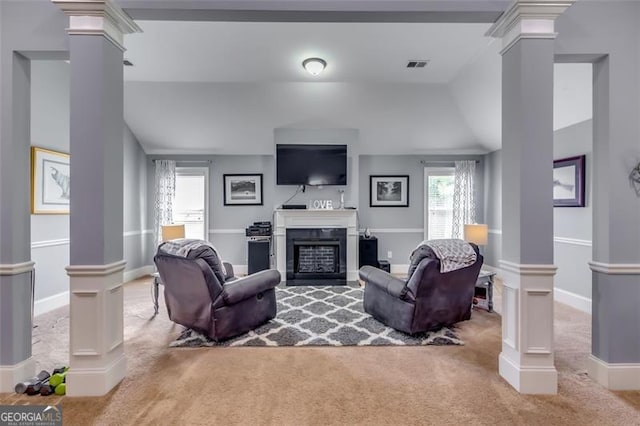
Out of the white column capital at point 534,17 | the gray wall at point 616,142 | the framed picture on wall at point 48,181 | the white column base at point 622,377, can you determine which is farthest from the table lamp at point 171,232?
the white column base at point 622,377

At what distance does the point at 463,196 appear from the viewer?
6203mm

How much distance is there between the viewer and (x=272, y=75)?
177 inches

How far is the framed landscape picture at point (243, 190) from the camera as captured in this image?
6270 millimetres

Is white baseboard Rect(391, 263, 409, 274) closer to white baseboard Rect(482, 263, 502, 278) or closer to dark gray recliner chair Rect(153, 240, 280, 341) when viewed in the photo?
white baseboard Rect(482, 263, 502, 278)

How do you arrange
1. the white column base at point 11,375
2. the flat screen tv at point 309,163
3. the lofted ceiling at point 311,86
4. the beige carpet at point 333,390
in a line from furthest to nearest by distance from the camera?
the flat screen tv at point 309,163 < the lofted ceiling at point 311,86 < the white column base at point 11,375 < the beige carpet at point 333,390

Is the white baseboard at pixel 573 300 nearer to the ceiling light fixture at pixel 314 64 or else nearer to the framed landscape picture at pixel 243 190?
the ceiling light fixture at pixel 314 64

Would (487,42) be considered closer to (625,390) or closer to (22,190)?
(625,390)

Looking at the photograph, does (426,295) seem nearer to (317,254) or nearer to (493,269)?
(317,254)

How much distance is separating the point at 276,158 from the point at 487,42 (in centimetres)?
365

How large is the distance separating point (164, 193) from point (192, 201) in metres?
0.54

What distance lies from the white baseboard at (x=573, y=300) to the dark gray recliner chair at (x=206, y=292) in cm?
405

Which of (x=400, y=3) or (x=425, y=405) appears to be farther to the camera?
(x=400, y=3)

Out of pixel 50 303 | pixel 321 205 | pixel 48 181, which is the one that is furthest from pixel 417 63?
pixel 50 303

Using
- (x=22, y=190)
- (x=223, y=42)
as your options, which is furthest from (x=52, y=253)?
(x=223, y=42)
